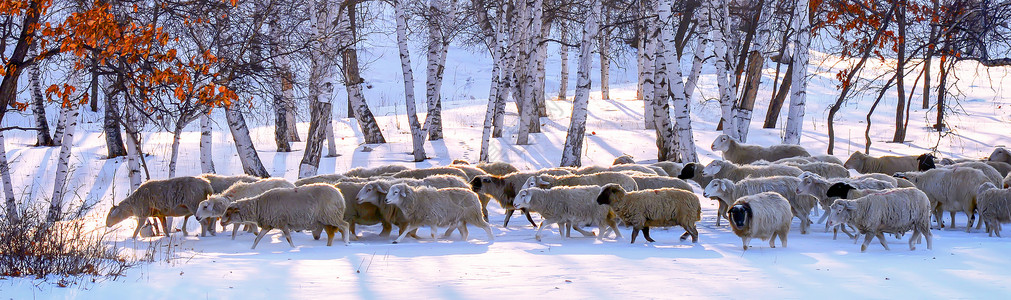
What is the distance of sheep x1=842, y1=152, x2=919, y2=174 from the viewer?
15711mm

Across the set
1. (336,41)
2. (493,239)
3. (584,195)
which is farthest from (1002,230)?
(336,41)

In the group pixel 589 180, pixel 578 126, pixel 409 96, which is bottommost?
pixel 589 180

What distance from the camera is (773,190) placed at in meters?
11.6

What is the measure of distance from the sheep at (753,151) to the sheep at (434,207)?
8.52 m

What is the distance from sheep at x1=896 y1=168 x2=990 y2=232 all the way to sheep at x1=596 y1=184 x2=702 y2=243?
3791mm

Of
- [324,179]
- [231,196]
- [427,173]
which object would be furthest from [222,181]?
[427,173]

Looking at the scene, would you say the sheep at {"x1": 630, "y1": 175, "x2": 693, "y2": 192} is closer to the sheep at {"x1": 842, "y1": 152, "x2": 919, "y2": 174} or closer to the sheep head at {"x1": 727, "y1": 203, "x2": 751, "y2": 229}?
the sheep head at {"x1": 727, "y1": 203, "x2": 751, "y2": 229}

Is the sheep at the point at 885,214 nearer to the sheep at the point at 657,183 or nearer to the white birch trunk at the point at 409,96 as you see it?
the sheep at the point at 657,183

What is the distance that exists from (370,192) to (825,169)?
23.4 ft

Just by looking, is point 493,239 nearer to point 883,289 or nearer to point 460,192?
point 460,192

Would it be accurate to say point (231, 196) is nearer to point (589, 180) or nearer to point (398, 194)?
point (398, 194)

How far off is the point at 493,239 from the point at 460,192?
27.7 inches

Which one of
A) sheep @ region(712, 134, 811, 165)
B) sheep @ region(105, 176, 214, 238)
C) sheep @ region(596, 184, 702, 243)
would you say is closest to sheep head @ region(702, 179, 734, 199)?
sheep @ region(596, 184, 702, 243)

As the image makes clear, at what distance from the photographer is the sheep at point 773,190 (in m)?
11.6
